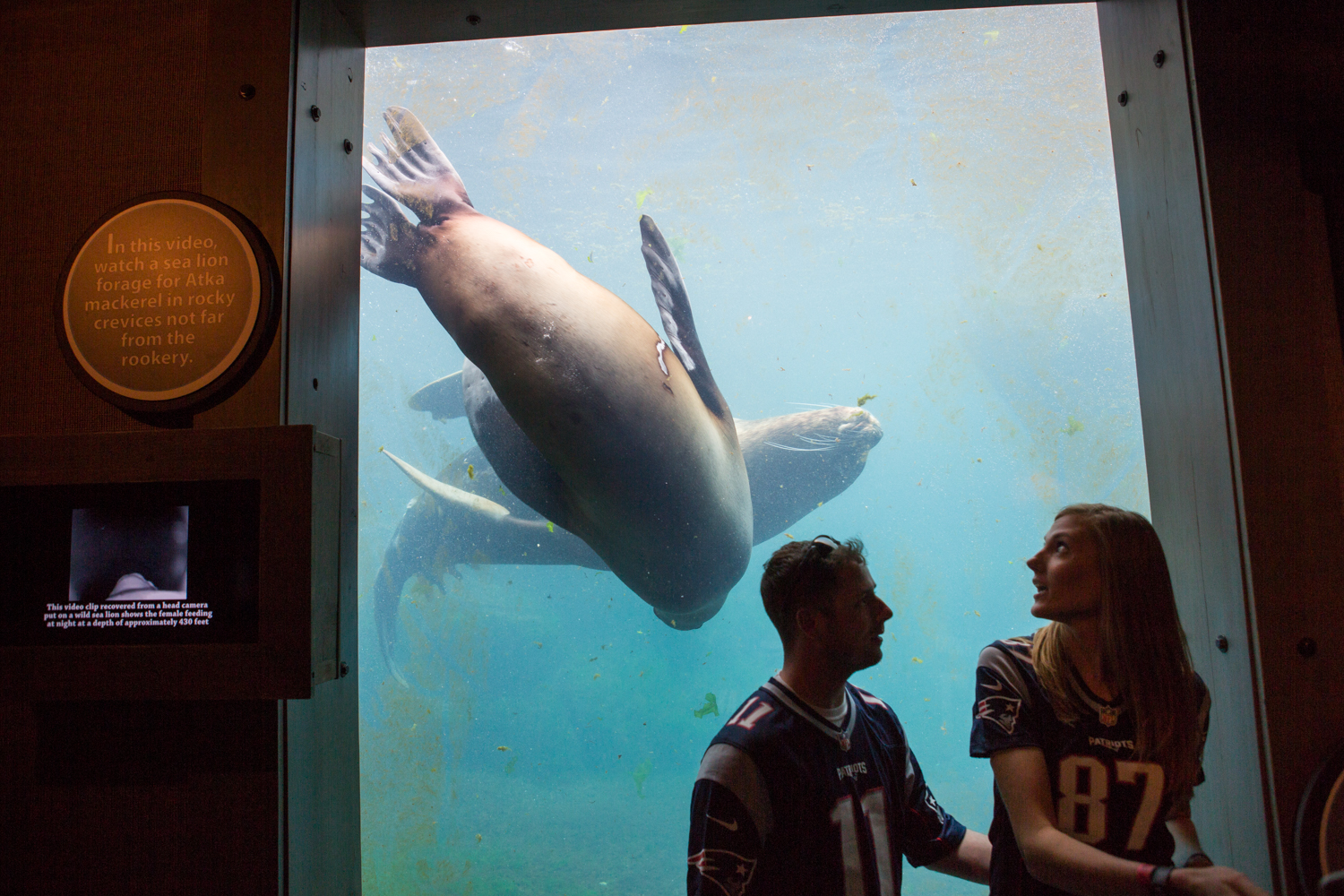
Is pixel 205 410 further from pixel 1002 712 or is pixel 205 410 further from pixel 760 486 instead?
pixel 760 486

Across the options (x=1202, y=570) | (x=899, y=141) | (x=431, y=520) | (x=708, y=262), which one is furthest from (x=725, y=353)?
(x=1202, y=570)

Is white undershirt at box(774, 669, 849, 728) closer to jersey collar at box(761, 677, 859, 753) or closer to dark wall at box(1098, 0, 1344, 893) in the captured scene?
jersey collar at box(761, 677, 859, 753)

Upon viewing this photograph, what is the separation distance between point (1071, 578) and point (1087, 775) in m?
0.38

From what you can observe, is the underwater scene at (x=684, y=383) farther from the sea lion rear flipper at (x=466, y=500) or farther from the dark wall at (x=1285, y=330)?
the dark wall at (x=1285, y=330)

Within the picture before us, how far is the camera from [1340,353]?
4.81 feet

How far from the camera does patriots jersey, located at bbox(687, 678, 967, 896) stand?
3.92 ft

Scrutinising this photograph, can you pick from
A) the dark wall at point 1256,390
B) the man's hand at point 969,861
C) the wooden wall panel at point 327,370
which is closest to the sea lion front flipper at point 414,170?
the wooden wall panel at point 327,370

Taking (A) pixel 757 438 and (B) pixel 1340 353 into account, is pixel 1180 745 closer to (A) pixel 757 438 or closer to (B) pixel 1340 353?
(B) pixel 1340 353

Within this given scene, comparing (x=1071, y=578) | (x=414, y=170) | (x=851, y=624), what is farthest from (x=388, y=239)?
(x=1071, y=578)

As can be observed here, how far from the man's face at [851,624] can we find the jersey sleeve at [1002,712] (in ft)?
0.71

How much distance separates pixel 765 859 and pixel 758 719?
24cm

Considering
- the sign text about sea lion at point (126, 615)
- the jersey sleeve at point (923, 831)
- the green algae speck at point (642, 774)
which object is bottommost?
the green algae speck at point (642, 774)

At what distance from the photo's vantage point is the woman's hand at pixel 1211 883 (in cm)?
110

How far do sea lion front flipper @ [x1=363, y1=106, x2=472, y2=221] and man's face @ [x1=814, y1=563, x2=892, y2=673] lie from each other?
2.59m
